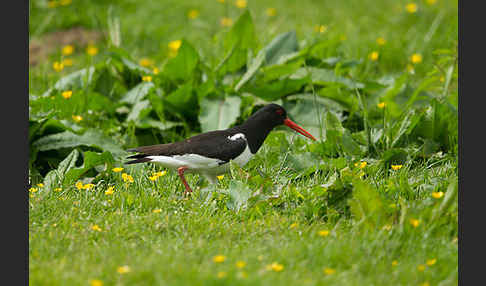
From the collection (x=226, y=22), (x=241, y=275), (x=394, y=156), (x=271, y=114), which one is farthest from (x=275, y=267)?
(x=226, y=22)

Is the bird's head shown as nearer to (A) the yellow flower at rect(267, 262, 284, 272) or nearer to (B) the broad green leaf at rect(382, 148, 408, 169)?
(B) the broad green leaf at rect(382, 148, 408, 169)

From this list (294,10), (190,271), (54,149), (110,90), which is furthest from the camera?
(294,10)

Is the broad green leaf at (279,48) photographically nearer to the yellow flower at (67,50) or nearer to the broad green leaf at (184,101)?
the broad green leaf at (184,101)

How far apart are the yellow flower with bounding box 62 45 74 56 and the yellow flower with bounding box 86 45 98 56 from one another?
0.21 meters

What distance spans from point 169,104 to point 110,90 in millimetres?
787

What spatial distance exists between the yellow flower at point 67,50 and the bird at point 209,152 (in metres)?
3.69

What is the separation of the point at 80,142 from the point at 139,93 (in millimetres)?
1134

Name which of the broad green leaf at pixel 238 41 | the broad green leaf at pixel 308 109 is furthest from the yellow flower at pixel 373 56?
the broad green leaf at pixel 238 41

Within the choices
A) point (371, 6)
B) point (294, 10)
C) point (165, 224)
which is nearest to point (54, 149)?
point (165, 224)

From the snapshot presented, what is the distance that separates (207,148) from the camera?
4.43m

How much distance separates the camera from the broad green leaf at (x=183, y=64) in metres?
5.97

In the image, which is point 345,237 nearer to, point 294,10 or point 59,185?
point 59,185

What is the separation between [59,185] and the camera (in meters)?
4.39

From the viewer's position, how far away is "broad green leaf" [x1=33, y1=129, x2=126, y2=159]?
17.0ft
